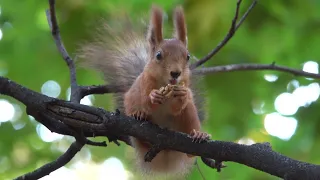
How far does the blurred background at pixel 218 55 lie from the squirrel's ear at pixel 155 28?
15.2 inches

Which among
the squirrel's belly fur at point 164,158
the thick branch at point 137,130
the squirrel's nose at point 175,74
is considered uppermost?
the squirrel's nose at point 175,74

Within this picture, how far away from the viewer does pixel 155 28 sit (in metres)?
1.96

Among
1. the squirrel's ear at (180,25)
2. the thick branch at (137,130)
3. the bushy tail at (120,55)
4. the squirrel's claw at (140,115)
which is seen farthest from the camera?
the bushy tail at (120,55)

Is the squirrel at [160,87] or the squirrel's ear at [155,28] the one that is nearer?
the squirrel at [160,87]

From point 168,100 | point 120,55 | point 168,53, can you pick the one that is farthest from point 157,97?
point 120,55

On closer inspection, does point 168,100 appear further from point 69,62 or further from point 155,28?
point 69,62

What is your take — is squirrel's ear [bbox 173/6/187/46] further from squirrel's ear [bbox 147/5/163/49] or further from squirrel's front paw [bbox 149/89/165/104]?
squirrel's front paw [bbox 149/89/165/104]

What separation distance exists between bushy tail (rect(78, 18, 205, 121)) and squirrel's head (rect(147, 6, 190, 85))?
0.76ft

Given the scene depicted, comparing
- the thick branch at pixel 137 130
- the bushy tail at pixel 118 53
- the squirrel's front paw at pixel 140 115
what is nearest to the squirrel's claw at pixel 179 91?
the squirrel's front paw at pixel 140 115

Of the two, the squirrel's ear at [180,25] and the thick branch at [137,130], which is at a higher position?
the squirrel's ear at [180,25]

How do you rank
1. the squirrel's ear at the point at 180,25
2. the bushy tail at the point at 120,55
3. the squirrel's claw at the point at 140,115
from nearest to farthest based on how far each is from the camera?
1. the squirrel's claw at the point at 140,115
2. the squirrel's ear at the point at 180,25
3. the bushy tail at the point at 120,55

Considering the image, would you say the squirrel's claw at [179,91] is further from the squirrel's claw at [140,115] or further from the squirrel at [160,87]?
the squirrel's claw at [140,115]

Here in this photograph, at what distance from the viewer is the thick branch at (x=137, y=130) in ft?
4.38

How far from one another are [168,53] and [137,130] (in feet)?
1.49
